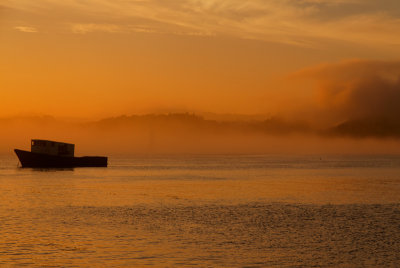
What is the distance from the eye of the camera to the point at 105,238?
34.1m

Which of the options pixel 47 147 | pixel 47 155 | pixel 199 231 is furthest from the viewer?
pixel 47 147

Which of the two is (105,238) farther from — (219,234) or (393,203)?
A: (393,203)

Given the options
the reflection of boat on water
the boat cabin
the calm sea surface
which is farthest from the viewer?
the boat cabin

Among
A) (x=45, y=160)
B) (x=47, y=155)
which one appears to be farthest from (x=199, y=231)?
A: (x=45, y=160)

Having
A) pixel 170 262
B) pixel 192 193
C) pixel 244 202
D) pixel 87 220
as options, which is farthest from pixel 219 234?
pixel 192 193

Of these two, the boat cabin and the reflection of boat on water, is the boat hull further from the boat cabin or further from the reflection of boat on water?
the boat cabin

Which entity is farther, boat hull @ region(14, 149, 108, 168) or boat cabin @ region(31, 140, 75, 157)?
boat cabin @ region(31, 140, 75, 157)

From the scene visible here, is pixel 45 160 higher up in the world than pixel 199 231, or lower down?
higher up

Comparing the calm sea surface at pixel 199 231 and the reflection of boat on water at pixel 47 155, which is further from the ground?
the reflection of boat on water at pixel 47 155

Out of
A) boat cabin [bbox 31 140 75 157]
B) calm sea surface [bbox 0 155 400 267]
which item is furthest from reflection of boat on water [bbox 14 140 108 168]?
calm sea surface [bbox 0 155 400 267]

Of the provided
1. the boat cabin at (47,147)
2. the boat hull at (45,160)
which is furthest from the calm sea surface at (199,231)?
the boat cabin at (47,147)

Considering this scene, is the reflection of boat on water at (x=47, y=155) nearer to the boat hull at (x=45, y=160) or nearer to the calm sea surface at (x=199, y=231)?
the boat hull at (x=45, y=160)

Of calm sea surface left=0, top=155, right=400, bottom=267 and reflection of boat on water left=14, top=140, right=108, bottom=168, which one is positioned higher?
reflection of boat on water left=14, top=140, right=108, bottom=168

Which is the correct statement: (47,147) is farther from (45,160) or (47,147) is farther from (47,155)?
Answer: (45,160)
